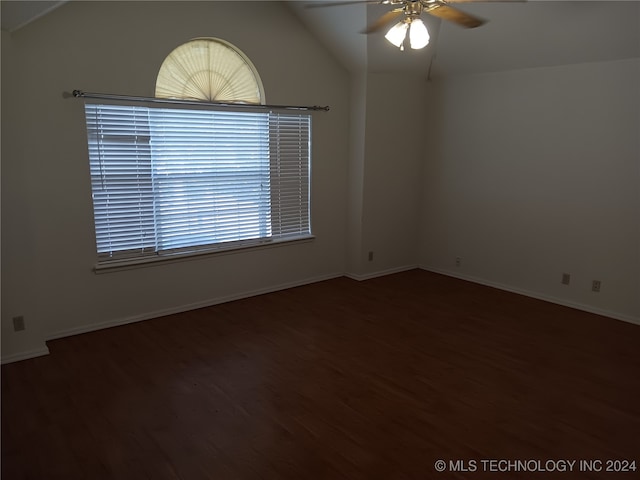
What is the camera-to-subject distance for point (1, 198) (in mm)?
3039

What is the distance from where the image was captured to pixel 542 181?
4.57 meters

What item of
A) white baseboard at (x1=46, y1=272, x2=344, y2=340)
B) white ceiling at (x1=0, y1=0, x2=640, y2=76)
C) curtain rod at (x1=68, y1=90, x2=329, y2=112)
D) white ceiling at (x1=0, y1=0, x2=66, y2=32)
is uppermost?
white ceiling at (x1=0, y1=0, x2=640, y2=76)

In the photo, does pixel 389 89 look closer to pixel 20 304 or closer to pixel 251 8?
pixel 251 8

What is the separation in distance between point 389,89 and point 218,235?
8.13 ft

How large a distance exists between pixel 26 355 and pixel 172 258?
1304mm

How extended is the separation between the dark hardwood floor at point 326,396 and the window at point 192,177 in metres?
0.74

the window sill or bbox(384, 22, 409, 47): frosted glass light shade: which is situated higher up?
bbox(384, 22, 409, 47): frosted glass light shade

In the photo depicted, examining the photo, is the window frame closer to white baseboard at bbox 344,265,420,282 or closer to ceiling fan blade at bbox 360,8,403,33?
white baseboard at bbox 344,265,420,282

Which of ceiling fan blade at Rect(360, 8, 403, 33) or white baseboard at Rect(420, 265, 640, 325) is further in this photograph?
white baseboard at Rect(420, 265, 640, 325)

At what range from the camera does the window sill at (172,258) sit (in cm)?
376

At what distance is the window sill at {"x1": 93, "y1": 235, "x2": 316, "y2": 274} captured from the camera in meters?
3.76

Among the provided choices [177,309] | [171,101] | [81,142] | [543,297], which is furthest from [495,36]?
[177,309]

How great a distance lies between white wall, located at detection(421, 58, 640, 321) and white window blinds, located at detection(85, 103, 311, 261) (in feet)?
5.77

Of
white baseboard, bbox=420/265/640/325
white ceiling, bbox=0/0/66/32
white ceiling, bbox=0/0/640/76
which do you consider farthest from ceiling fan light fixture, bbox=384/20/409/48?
white baseboard, bbox=420/265/640/325
